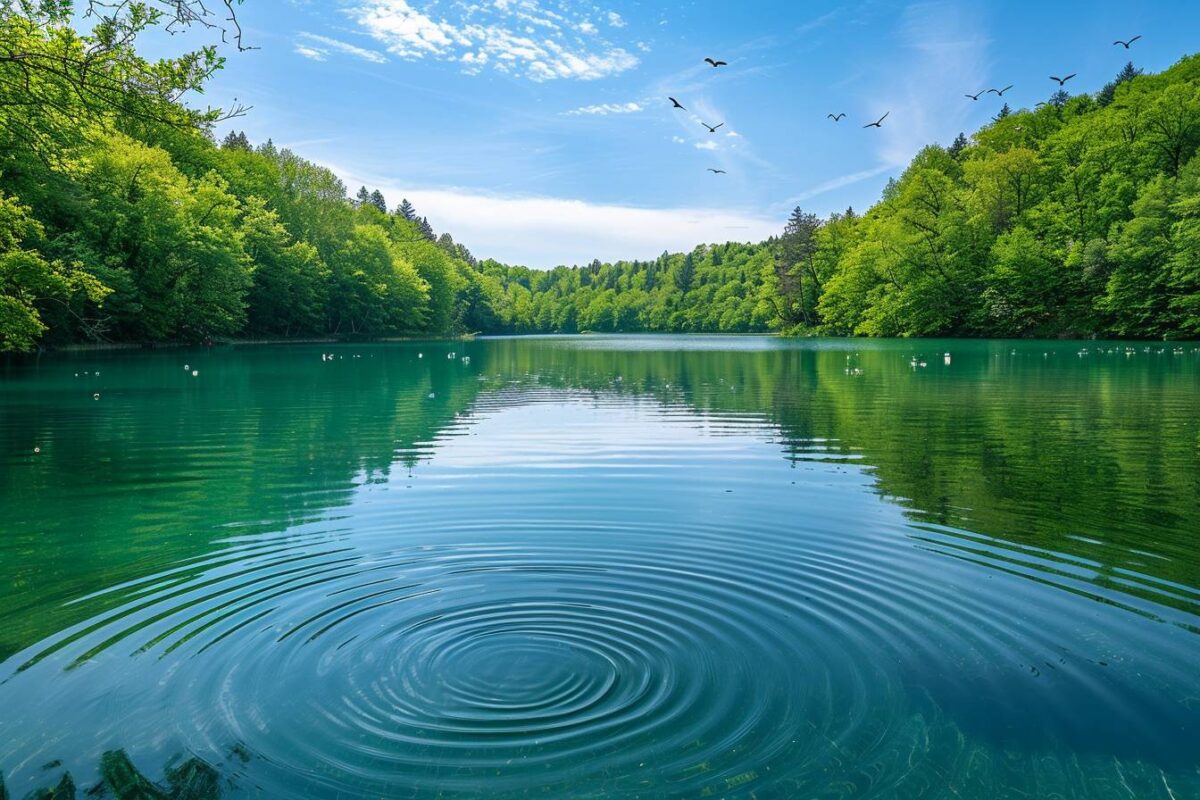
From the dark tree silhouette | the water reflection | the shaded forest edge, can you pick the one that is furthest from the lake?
the dark tree silhouette

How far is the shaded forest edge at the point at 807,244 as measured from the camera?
166 feet

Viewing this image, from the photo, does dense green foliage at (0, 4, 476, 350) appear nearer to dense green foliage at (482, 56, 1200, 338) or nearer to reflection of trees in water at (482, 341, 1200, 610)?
reflection of trees in water at (482, 341, 1200, 610)

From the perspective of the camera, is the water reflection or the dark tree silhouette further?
the dark tree silhouette

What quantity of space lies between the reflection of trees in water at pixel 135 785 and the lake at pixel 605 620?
0.03 meters

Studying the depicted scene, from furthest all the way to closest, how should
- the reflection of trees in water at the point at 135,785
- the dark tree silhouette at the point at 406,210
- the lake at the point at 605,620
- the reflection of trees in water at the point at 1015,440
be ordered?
the dark tree silhouette at the point at 406,210 → the reflection of trees in water at the point at 1015,440 → the lake at the point at 605,620 → the reflection of trees in water at the point at 135,785

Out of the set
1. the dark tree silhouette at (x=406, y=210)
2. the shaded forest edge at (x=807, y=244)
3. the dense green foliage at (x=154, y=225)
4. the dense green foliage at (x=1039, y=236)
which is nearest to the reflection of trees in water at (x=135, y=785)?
the dense green foliage at (x=154, y=225)

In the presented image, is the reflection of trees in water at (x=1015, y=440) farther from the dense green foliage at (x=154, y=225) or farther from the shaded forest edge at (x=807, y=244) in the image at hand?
the shaded forest edge at (x=807, y=244)

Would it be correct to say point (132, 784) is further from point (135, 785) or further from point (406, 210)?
point (406, 210)

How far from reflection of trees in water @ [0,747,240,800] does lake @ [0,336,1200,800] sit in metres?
0.03

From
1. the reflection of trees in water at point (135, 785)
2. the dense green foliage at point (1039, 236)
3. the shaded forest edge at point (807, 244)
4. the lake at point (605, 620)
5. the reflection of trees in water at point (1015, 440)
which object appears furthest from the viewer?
the dense green foliage at point (1039, 236)

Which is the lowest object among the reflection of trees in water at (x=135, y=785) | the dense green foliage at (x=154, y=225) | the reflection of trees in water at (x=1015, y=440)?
the reflection of trees in water at (x=135, y=785)

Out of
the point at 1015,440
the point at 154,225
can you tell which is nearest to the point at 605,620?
the point at 1015,440

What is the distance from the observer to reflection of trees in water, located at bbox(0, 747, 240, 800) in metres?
4.56

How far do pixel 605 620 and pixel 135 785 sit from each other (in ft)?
12.8
